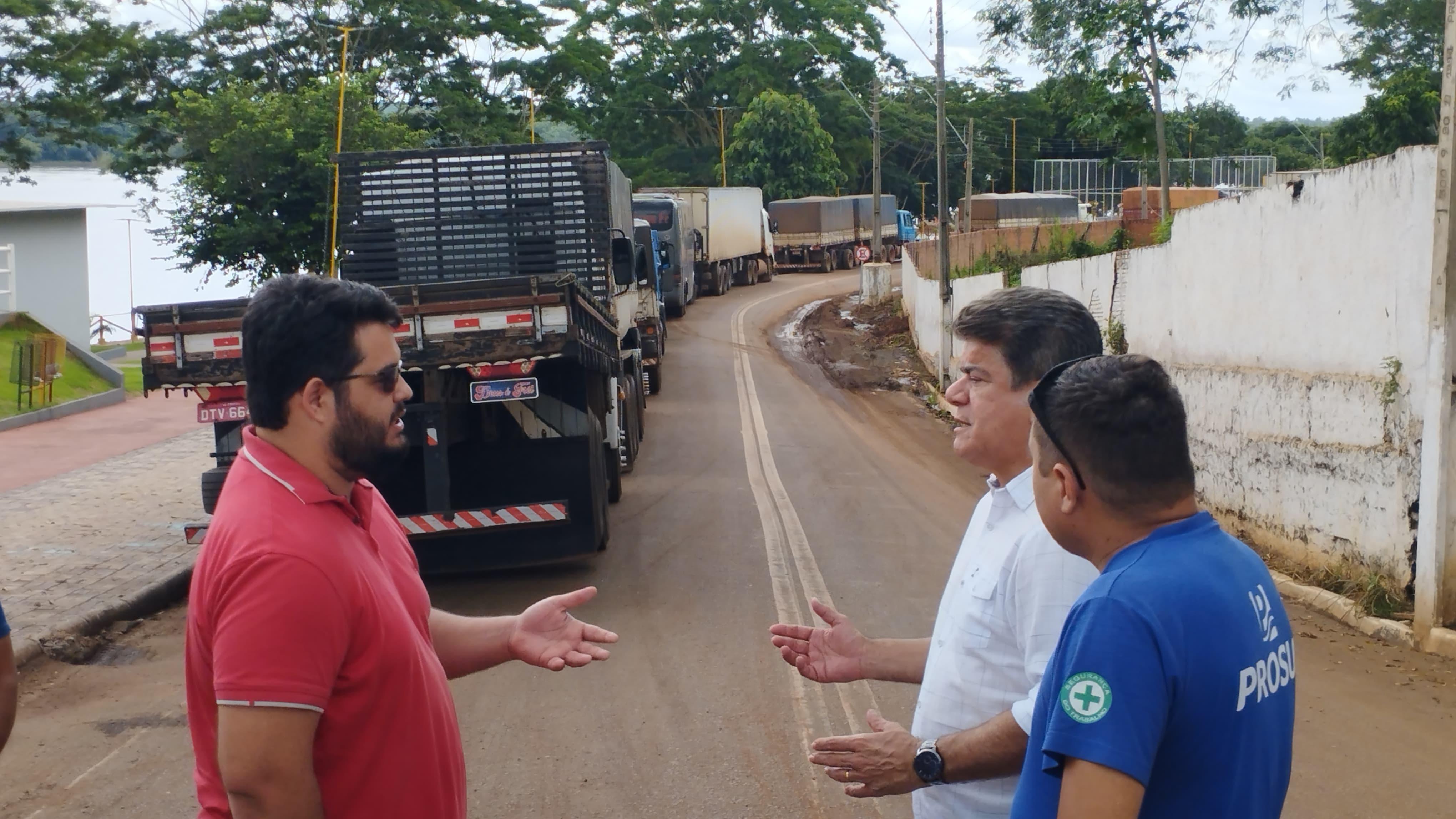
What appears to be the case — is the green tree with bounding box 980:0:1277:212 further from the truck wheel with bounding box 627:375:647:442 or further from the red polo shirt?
the red polo shirt

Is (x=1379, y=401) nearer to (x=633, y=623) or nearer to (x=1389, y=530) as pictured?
(x=1389, y=530)

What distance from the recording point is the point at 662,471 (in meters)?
14.0

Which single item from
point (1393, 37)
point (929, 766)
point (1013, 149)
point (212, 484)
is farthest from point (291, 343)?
point (1013, 149)

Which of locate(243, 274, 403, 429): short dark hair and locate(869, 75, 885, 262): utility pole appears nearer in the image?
locate(243, 274, 403, 429): short dark hair

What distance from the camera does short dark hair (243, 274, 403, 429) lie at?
2348mm

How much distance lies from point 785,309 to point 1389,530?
2694 cm

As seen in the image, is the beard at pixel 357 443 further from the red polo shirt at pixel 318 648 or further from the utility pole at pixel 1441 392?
the utility pole at pixel 1441 392

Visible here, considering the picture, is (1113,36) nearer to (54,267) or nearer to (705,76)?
(54,267)

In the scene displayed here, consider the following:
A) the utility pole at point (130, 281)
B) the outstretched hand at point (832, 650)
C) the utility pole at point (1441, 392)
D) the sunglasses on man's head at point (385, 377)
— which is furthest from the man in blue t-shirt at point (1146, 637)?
the utility pole at point (130, 281)

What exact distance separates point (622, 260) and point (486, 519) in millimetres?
4203

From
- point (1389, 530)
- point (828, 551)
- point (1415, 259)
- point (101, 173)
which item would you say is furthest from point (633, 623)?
point (101, 173)

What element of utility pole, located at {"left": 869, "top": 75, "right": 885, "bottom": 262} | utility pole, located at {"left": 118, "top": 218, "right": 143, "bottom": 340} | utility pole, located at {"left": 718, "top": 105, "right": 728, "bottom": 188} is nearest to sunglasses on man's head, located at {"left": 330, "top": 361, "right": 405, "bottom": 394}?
utility pole, located at {"left": 118, "top": 218, "right": 143, "bottom": 340}

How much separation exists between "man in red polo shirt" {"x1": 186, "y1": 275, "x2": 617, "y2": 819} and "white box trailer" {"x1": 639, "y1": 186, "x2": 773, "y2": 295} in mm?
32167

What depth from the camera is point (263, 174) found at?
24406mm
